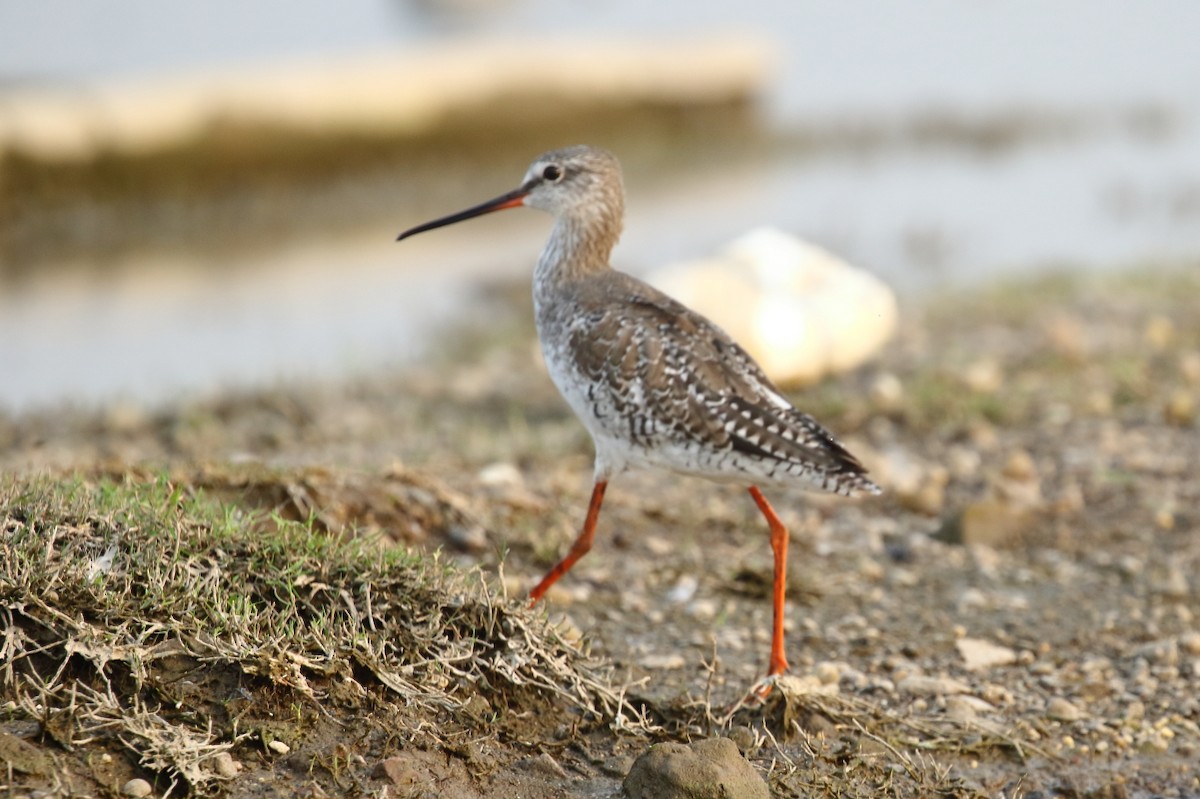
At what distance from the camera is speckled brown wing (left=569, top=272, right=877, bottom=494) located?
506cm

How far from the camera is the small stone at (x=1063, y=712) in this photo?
489cm

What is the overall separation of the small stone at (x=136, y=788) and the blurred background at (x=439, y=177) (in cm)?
621

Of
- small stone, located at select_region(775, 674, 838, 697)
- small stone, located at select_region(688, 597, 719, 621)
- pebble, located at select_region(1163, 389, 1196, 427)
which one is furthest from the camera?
pebble, located at select_region(1163, 389, 1196, 427)

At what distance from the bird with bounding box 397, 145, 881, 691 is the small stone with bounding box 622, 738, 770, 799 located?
80cm

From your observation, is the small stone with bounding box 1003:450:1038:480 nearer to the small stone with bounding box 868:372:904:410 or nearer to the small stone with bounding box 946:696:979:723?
the small stone with bounding box 868:372:904:410

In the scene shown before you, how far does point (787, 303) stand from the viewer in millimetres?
8734

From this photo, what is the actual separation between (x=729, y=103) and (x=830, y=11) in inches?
397

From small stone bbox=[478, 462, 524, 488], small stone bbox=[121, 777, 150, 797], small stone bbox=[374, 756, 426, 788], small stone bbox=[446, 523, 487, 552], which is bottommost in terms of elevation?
small stone bbox=[478, 462, 524, 488]

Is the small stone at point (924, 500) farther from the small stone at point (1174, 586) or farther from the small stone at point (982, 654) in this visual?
the small stone at point (982, 654)

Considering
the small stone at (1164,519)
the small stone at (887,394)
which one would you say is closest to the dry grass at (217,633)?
the small stone at (1164,519)

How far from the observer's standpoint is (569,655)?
14.9ft

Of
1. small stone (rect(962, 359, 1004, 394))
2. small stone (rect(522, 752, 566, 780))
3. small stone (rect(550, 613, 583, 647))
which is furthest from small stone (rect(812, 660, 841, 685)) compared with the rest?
small stone (rect(962, 359, 1004, 394))

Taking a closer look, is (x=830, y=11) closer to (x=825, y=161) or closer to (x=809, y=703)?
(x=825, y=161)

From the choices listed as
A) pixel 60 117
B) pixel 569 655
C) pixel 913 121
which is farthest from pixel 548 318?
pixel 913 121
